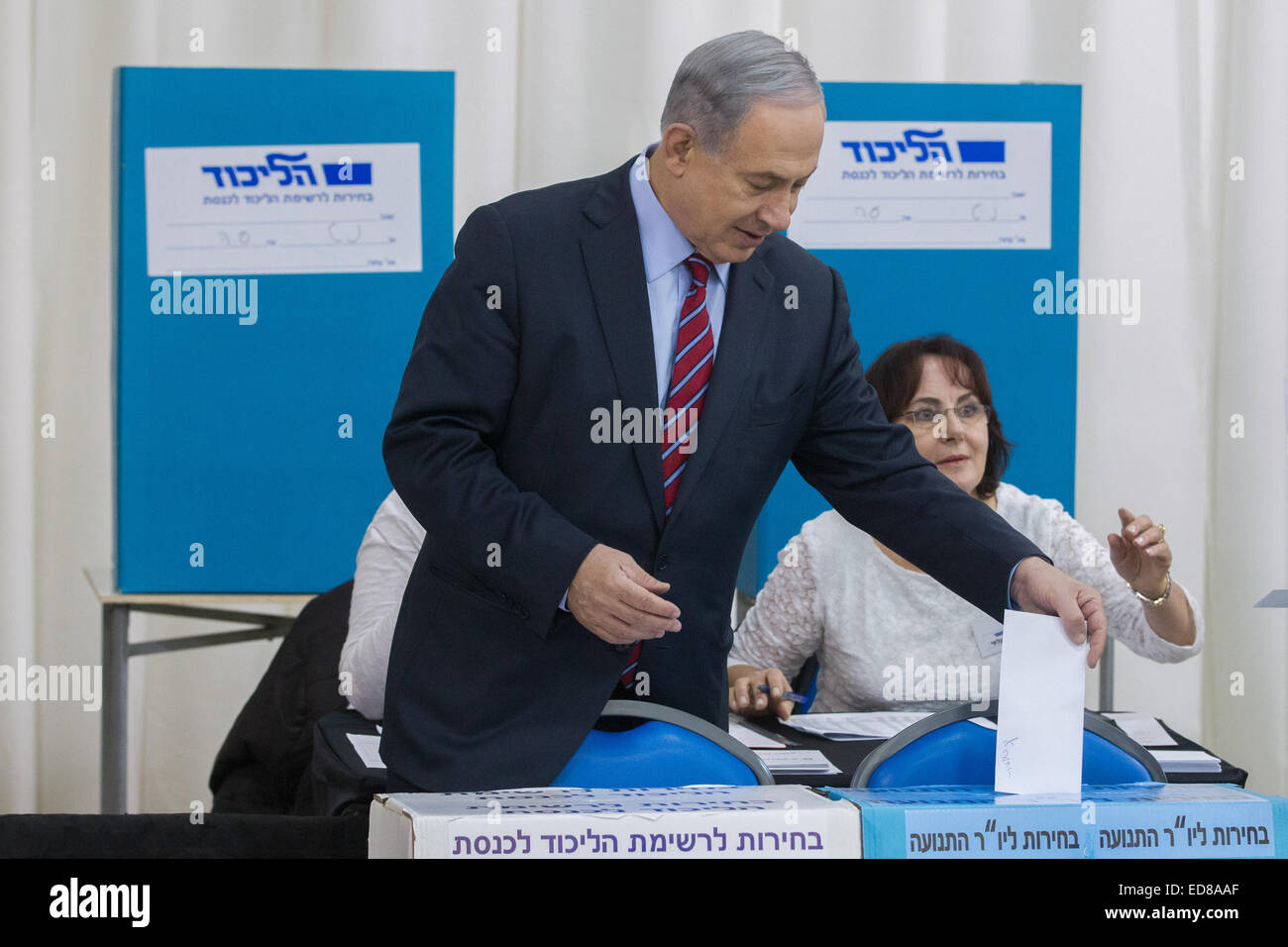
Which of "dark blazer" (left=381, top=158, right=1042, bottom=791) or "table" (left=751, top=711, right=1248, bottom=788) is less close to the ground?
"dark blazer" (left=381, top=158, right=1042, bottom=791)

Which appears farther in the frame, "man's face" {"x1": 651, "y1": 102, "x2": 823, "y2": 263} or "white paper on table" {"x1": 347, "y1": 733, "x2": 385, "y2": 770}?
"white paper on table" {"x1": 347, "y1": 733, "x2": 385, "y2": 770}

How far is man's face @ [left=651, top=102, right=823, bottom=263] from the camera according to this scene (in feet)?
5.09

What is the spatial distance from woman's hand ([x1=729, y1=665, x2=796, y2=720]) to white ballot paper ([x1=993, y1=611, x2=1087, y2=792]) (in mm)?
1110

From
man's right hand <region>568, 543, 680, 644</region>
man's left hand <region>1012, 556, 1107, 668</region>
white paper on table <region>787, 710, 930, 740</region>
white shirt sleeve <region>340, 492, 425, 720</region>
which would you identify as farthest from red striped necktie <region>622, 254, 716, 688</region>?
white shirt sleeve <region>340, 492, 425, 720</region>

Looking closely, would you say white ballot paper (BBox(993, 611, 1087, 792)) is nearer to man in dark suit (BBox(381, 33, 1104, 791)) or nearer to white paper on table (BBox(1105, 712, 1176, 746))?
man in dark suit (BBox(381, 33, 1104, 791))

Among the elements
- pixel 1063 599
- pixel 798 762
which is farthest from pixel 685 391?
pixel 798 762

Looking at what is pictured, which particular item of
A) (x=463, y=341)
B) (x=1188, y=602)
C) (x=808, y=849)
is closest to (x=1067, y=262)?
(x=1188, y=602)

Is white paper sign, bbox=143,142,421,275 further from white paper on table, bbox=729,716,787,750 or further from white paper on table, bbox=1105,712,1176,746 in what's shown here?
white paper on table, bbox=1105,712,1176,746

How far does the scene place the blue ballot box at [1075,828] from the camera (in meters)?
1.13

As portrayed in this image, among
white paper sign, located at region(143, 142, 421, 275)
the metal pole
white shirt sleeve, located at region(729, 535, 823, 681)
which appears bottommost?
the metal pole

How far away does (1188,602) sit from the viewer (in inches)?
99.1

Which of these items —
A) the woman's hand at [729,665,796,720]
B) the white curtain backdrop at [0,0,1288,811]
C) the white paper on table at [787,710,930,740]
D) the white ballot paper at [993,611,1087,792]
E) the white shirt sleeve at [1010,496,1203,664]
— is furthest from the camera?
the white curtain backdrop at [0,0,1288,811]

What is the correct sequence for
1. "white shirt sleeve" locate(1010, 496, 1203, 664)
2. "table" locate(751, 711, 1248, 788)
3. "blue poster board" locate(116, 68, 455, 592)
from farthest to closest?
"blue poster board" locate(116, 68, 455, 592) < "white shirt sleeve" locate(1010, 496, 1203, 664) < "table" locate(751, 711, 1248, 788)

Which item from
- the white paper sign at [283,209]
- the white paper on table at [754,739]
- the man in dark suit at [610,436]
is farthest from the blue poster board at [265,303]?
the man in dark suit at [610,436]
